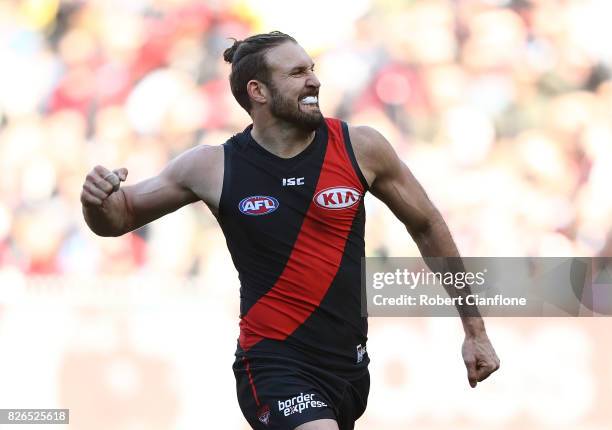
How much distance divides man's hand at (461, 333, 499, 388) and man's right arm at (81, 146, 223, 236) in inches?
49.2

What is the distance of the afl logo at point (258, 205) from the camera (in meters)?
4.51

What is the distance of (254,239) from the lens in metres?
4.52

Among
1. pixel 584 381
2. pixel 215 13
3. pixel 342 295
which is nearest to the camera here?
pixel 342 295

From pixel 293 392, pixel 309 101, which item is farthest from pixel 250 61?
pixel 293 392

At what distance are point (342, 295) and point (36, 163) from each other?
14.3 ft

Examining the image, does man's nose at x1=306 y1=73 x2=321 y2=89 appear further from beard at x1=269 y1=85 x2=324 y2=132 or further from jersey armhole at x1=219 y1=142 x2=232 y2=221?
jersey armhole at x1=219 y1=142 x2=232 y2=221

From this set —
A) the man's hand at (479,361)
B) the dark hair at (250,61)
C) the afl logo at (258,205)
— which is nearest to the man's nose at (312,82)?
the dark hair at (250,61)

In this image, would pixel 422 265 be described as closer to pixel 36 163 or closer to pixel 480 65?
pixel 480 65

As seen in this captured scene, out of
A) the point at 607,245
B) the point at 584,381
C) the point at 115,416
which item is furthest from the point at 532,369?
the point at 115,416

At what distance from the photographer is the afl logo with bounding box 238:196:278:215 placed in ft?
14.8

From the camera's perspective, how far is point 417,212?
15.3 ft

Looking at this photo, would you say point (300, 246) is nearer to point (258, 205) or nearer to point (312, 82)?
point (258, 205)

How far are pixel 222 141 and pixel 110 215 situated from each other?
11.9ft

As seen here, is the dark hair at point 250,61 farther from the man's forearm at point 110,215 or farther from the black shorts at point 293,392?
the black shorts at point 293,392
